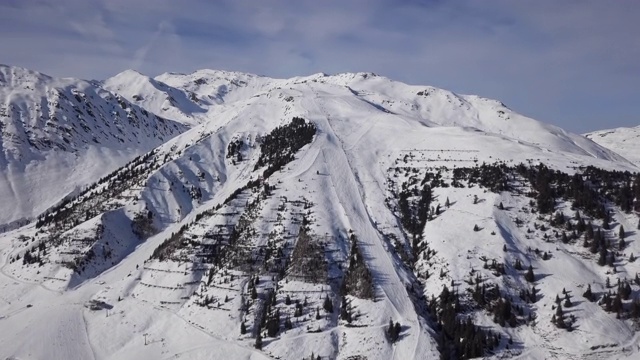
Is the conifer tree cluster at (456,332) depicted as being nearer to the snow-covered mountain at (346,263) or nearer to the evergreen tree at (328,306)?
the snow-covered mountain at (346,263)

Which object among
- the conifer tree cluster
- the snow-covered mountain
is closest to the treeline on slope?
the snow-covered mountain

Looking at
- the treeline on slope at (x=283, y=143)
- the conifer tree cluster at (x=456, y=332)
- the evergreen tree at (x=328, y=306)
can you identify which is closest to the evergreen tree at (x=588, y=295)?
the conifer tree cluster at (x=456, y=332)

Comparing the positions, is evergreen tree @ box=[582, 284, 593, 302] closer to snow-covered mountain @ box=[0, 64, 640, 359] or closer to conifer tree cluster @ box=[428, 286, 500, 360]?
snow-covered mountain @ box=[0, 64, 640, 359]

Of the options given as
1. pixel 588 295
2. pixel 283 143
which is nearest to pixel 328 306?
pixel 588 295

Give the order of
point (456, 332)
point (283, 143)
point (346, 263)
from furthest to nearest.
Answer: point (283, 143) → point (346, 263) → point (456, 332)

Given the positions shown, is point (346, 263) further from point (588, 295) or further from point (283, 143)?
point (283, 143)

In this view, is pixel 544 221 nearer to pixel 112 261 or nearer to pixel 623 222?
pixel 623 222
